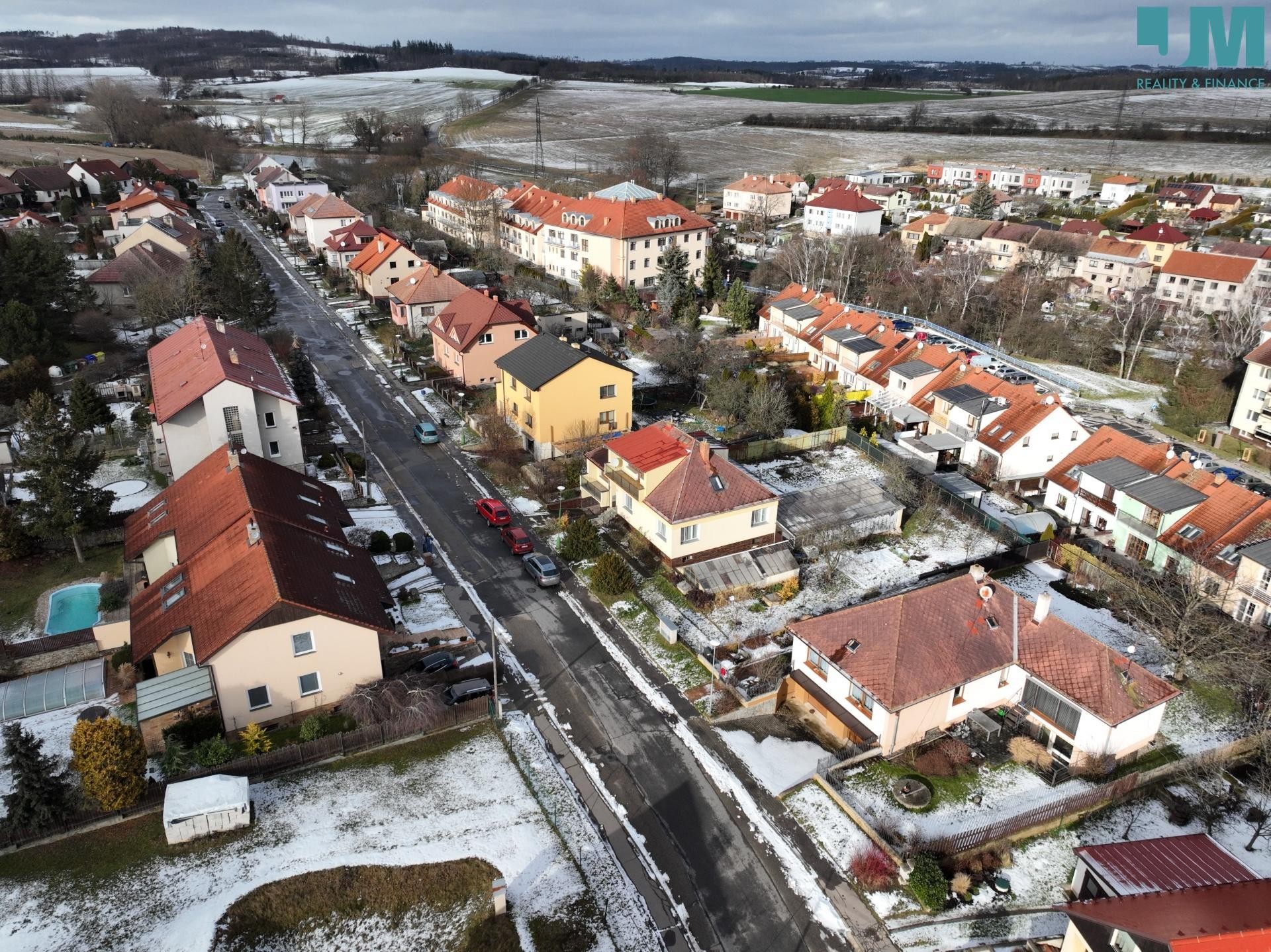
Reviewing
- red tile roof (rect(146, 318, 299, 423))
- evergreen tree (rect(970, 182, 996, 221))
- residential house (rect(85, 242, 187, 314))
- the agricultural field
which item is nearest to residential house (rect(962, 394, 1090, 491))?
red tile roof (rect(146, 318, 299, 423))

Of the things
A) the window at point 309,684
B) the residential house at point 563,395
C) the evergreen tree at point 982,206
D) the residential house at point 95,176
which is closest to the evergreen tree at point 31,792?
the window at point 309,684

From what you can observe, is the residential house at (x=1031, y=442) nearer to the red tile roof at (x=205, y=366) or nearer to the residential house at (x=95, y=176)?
the red tile roof at (x=205, y=366)

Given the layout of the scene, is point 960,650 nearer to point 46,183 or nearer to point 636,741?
point 636,741

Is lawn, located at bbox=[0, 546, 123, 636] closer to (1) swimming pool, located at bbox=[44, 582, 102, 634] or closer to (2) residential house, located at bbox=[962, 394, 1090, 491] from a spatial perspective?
(1) swimming pool, located at bbox=[44, 582, 102, 634]

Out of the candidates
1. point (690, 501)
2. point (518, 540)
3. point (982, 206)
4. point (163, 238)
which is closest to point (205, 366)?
point (518, 540)

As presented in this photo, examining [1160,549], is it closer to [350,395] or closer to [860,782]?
[860,782]

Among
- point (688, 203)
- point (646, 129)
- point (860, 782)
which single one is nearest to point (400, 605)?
point (860, 782)
